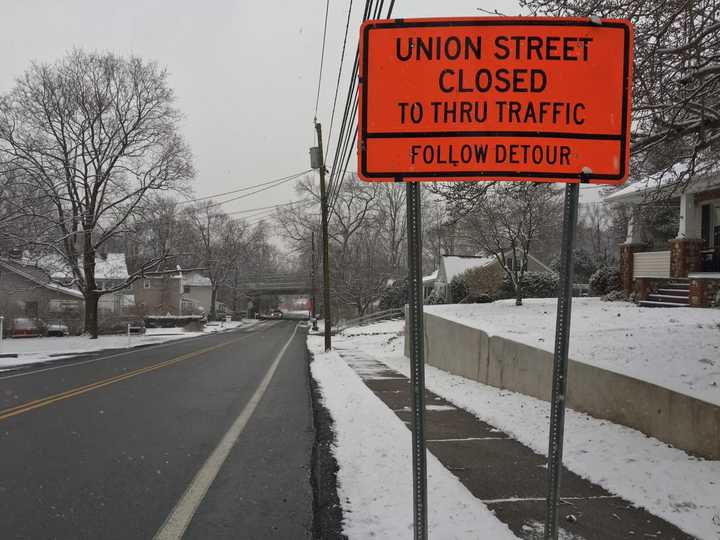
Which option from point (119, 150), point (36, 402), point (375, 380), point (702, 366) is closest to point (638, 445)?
point (702, 366)

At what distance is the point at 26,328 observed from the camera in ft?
103

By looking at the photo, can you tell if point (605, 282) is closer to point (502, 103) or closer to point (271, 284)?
point (502, 103)

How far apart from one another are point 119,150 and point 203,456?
26.5 metres

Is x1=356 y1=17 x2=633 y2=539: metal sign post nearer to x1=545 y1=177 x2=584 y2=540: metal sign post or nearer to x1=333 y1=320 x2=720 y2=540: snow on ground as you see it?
x1=545 y1=177 x2=584 y2=540: metal sign post

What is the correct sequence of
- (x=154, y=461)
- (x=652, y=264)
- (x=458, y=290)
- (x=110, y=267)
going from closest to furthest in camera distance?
(x=154, y=461)
(x=652, y=264)
(x=458, y=290)
(x=110, y=267)

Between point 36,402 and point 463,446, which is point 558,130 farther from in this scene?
point 36,402

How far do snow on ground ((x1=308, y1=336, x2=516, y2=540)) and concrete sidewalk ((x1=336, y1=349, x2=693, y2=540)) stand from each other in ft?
0.61

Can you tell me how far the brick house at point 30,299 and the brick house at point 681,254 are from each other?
26.7m

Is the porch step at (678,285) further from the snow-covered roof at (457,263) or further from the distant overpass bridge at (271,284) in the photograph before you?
the distant overpass bridge at (271,284)

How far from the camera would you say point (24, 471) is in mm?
5234

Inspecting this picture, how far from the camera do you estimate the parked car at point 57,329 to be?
3224cm

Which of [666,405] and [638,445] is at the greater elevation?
[666,405]

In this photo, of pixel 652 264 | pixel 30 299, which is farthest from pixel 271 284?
pixel 652 264

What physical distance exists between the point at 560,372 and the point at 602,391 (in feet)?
15.3
